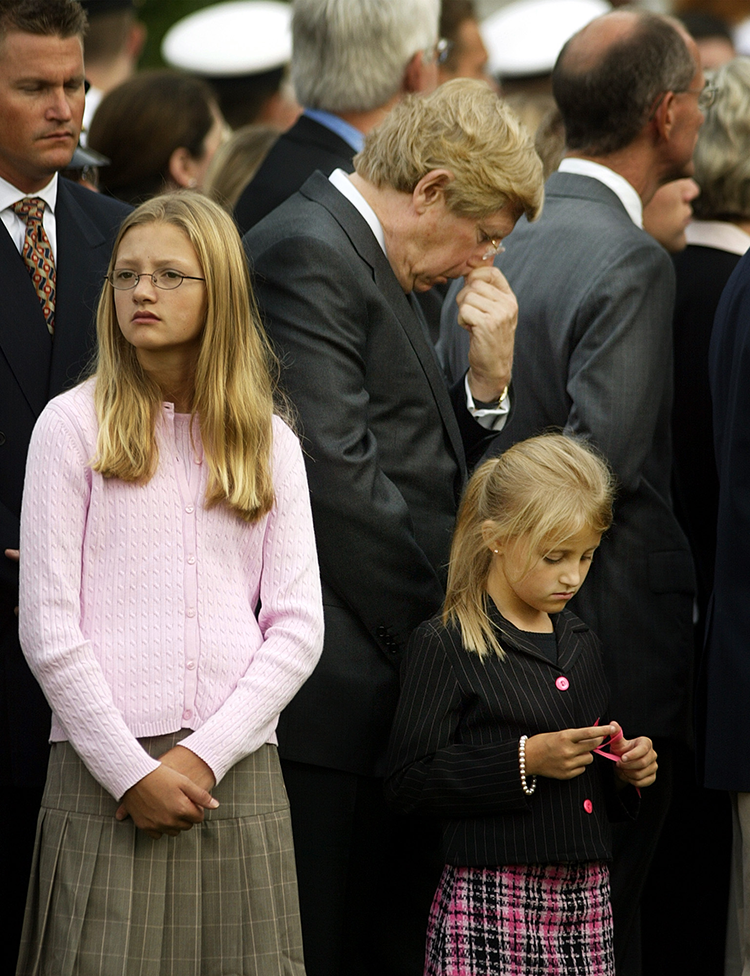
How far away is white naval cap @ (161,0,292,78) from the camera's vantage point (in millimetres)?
7445

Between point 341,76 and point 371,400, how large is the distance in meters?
1.62

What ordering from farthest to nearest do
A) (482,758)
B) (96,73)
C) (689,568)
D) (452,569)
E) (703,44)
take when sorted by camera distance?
(703,44) → (96,73) → (689,568) → (452,569) → (482,758)

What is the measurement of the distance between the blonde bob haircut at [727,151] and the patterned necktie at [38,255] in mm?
2104

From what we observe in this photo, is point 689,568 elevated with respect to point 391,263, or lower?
lower

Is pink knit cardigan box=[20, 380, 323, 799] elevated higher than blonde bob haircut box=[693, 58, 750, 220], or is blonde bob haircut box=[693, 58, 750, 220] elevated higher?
blonde bob haircut box=[693, 58, 750, 220]

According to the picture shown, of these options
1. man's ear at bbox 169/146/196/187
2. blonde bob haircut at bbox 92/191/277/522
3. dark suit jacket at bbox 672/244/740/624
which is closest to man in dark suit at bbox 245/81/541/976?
blonde bob haircut at bbox 92/191/277/522

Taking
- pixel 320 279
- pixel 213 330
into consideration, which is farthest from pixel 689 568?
pixel 213 330

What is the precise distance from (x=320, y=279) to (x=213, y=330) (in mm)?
351

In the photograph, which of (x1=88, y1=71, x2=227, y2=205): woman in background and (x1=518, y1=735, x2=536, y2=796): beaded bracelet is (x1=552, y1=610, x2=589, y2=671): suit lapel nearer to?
(x1=518, y1=735, x2=536, y2=796): beaded bracelet

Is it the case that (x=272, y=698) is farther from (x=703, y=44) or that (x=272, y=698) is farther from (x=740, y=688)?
A: (x=703, y=44)

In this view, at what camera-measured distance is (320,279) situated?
9.49 feet

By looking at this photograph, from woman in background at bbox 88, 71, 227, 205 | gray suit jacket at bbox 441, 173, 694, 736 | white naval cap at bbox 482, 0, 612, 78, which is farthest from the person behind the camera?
white naval cap at bbox 482, 0, 612, 78

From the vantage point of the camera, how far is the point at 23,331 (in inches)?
114

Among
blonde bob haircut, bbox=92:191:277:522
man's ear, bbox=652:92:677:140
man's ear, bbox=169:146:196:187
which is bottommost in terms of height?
blonde bob haircut, bbox=92:191:277:522
